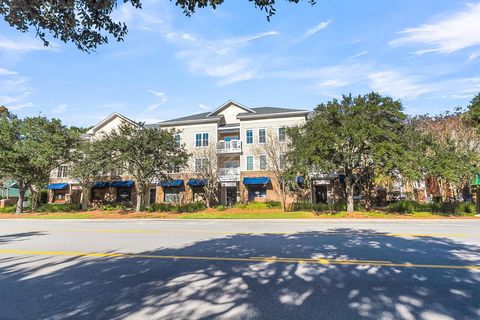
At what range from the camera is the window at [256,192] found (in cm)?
3481

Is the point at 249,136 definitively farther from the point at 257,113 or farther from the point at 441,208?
the point at 441,208

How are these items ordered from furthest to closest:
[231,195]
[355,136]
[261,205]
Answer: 1. [231,195]
2. [261,205]
3. [355,136]

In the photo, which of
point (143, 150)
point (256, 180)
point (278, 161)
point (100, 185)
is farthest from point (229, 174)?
point (100, 185)

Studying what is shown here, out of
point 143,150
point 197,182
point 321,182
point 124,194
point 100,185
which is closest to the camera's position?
point 143,150

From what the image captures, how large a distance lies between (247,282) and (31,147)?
108ft

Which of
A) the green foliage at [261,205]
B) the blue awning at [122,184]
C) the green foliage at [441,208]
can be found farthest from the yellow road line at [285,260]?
the blue awning at [122,184]

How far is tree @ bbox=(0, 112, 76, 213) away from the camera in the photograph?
29.4 meters

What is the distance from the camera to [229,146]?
35469 millimetres

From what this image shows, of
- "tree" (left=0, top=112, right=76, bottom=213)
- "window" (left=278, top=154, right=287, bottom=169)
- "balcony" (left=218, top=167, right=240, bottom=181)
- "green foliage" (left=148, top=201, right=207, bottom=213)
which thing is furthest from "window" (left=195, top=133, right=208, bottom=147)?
"tree" (left=0, top=112, right=76, bottom=213)

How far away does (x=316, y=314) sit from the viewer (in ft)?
12.9

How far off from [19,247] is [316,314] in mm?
10708

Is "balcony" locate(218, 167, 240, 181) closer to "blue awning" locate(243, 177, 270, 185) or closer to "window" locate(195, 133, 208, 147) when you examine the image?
"blue awning" locate(243, 177, 270, 185)

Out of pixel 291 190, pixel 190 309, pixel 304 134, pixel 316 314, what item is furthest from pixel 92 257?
pixel 291 190

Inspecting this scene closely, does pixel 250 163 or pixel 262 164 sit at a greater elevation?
pixel 250 163
